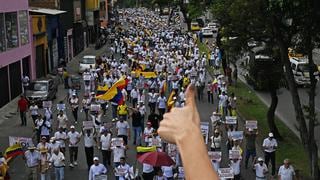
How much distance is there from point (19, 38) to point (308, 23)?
2172cm

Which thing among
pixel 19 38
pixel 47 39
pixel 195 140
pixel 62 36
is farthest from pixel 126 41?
pixel 195 140

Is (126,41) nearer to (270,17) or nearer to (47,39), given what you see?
(47,39)

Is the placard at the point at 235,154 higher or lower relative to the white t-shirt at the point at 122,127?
higher

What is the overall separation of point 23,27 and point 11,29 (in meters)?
2.75

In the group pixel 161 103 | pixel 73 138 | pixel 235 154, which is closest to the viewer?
pixel 235 154

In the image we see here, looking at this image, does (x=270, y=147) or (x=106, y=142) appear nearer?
(x=270, y=147)

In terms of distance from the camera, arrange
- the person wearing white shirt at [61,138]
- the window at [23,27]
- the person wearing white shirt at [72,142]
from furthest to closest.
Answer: the window at [23,27], the person wearing white shirt at [72,142], the person wearing white shirt at [61,138]

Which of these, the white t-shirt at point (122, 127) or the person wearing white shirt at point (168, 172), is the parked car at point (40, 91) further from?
the person wearing white shirt at point (168, 172)

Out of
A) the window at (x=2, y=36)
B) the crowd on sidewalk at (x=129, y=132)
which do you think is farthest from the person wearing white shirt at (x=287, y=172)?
the window at (x=2, y=36)

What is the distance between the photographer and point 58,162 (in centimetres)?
1670

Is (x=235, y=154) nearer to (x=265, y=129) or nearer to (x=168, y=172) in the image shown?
(x=168, y=172)

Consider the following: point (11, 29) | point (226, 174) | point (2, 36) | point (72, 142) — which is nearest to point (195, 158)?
point (226, 174)

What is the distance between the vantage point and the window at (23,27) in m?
35.3

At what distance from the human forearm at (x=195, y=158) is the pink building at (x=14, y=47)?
2929 cm
